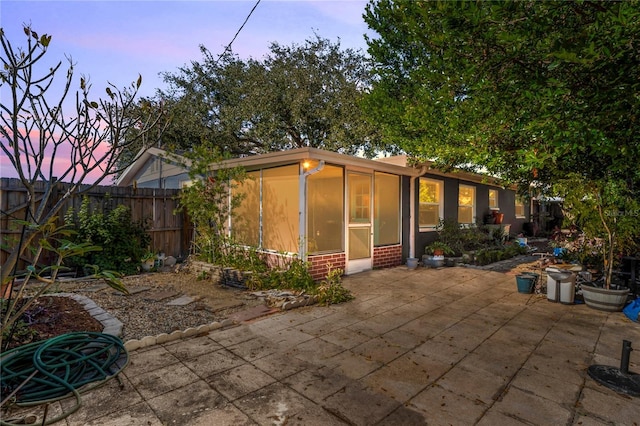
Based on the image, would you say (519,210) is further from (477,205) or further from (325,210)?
(325,210)

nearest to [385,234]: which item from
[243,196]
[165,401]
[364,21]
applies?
[243,196]

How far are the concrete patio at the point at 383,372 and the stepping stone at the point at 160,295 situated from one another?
1.88 meters

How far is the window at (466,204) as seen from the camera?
10.3 metres

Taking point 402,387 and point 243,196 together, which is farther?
point 243,196

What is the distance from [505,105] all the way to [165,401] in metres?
5.15

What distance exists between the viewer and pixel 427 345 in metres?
3.42

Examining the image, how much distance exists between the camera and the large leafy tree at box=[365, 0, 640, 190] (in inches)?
101

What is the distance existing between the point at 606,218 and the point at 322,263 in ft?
15.6

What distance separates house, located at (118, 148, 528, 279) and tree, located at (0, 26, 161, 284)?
3.36 m

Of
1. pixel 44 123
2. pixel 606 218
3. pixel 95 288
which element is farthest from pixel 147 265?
pixel 606 218

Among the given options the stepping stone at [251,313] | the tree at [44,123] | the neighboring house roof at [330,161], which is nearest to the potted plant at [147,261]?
the neighboring house roof at [330,161]

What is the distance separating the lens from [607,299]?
15.1ft

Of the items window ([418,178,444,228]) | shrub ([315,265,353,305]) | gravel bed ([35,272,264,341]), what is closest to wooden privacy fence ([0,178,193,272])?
gravel bed ([35,272,264,341])

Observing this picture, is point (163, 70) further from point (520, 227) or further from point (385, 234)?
point (520, 227)
